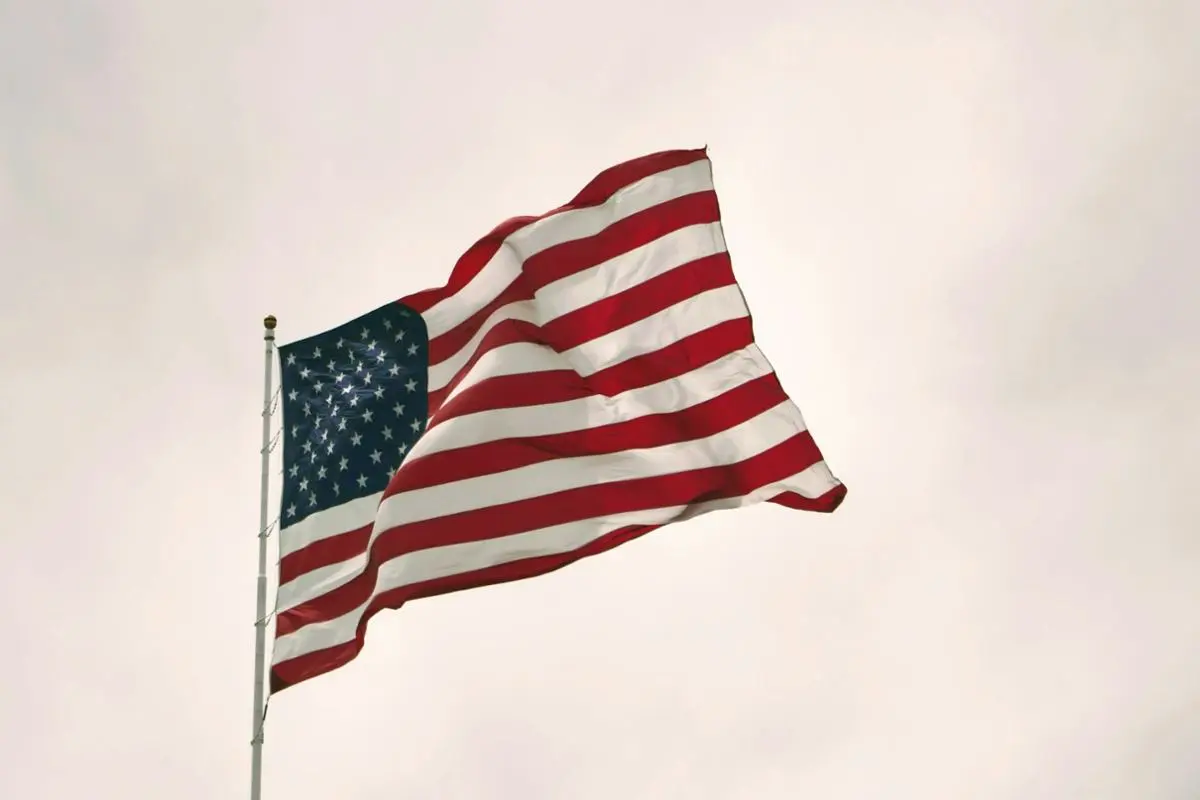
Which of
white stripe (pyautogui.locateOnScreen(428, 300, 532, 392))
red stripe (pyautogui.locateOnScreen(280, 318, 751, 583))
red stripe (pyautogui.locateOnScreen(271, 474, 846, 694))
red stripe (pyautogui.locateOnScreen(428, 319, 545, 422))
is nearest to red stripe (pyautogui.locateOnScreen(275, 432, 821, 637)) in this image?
red stripe (pyautogui.locateOnScreen(271, 474, 846, 694))

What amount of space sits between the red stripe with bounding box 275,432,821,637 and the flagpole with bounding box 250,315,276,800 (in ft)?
0.96

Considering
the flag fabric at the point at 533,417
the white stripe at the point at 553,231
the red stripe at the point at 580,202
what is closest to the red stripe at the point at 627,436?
the flag fabric at the point at 533,417

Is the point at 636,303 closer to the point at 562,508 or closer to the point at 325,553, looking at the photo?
the point at 562,508

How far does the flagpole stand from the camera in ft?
65.9

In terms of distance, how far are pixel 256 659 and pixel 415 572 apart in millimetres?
2235

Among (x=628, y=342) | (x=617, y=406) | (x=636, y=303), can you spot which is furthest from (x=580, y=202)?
(x=617, y=406)

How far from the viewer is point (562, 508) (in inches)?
872

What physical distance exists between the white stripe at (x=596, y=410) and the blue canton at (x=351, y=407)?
3.54 feet

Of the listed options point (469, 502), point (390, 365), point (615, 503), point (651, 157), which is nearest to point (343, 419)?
point (390, 365)

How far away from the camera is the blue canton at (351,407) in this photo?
2303 cm

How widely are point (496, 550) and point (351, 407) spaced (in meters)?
3.34

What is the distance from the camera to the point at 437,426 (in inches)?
893

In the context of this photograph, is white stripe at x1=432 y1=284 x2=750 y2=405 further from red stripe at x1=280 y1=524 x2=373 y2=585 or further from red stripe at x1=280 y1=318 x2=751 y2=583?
red stripe at x1=280 y1=524 x2=373 y2=585

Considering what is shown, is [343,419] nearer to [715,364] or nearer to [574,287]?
[574,287]
